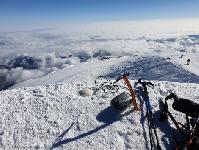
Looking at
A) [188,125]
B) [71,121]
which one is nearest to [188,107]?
[188,125]

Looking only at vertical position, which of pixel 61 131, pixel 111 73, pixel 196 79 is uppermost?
pixel 61 131

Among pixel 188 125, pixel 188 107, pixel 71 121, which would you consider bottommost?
pixel 71 121

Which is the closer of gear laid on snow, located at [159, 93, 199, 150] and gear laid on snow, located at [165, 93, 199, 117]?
gear laid on snow, located at [159, 93, 199, 150]

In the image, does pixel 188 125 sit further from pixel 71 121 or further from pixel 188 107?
pixel 71 121

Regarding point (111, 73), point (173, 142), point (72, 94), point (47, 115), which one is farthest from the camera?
point (111, 73)

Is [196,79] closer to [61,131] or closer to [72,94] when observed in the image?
[72,94]

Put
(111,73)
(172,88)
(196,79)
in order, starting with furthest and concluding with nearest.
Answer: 1. (111,73)
2. (196,79)
3. (172,88)

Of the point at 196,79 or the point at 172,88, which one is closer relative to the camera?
the point at 172,88

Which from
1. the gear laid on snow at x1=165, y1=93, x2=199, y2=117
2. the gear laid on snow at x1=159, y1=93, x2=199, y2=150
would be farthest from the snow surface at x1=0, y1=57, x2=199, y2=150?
the gear laid on snow at x1=165, y1=93, x2=199, y2=117

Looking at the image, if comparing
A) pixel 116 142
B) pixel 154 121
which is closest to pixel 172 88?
pixel 154 121

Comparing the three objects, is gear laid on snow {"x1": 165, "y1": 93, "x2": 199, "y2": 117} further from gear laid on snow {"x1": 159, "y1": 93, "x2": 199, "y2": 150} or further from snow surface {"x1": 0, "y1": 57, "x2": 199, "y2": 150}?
snow surface {"x1": 0, "y1": 57, "x2": 199, "y2": 150}

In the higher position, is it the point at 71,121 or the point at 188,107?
the point at 188,107
